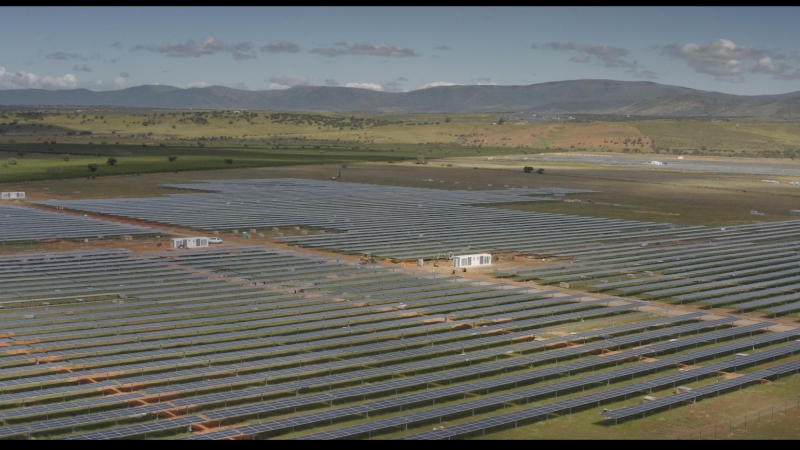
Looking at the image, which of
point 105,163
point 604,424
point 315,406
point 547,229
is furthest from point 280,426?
point 105,163

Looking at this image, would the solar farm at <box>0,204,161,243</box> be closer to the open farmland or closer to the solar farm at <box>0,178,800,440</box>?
the solar farm at <box>0,178,800,440</box>

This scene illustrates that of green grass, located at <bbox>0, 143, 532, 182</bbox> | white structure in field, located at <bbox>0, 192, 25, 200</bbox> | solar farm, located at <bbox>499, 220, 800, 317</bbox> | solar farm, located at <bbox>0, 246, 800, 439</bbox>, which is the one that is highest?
green grass, located at <bbox>0, 143, 532, 182</bbox>

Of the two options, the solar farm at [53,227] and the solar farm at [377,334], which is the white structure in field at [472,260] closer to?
the solar farm at [377,334]

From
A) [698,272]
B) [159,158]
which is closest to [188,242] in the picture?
[698,272]

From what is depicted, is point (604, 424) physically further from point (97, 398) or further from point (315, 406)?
point (97, 398)

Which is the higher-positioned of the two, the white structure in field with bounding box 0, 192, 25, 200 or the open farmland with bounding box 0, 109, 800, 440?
the white structure in field with bounding box 0, 192, 25, 200

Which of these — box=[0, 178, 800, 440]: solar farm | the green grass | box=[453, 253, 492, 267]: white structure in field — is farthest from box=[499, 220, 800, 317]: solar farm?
the green grass
